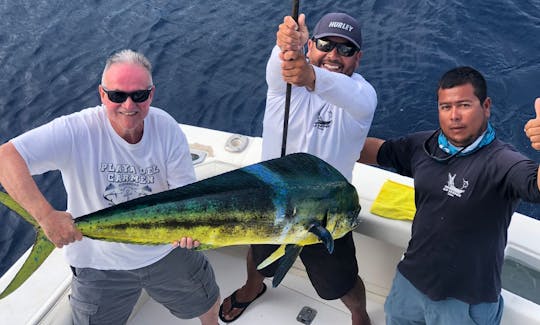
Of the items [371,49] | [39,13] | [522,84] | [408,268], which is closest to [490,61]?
[522,84]

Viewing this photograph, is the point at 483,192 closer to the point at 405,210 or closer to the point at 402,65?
the point at 405,210

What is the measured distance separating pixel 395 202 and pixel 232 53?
554cm

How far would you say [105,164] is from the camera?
7.25 ft

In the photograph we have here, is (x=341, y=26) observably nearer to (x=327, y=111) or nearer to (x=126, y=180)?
(x=327, y=111)

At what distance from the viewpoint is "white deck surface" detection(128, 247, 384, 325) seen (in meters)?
3.22

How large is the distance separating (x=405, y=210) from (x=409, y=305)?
66 centimetres

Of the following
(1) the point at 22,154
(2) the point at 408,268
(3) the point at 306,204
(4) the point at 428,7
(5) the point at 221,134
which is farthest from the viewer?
(4) the point at 428,7

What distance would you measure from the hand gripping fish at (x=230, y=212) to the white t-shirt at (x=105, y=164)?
369mm

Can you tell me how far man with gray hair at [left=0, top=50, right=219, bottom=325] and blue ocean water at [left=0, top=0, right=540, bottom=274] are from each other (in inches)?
135

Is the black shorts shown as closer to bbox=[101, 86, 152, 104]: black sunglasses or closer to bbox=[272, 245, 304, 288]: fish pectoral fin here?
bbox=[272, 245, 304, 288]: fish pectoral fin

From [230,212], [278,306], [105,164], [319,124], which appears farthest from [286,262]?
[278,306]

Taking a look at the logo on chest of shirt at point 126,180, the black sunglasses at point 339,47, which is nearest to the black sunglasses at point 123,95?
the logo on chest of shirt at point 126,180

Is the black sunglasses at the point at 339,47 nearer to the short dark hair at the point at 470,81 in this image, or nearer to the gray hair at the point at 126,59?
the short dark hair at the point at 470,81

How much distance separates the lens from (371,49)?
7.80 metres
